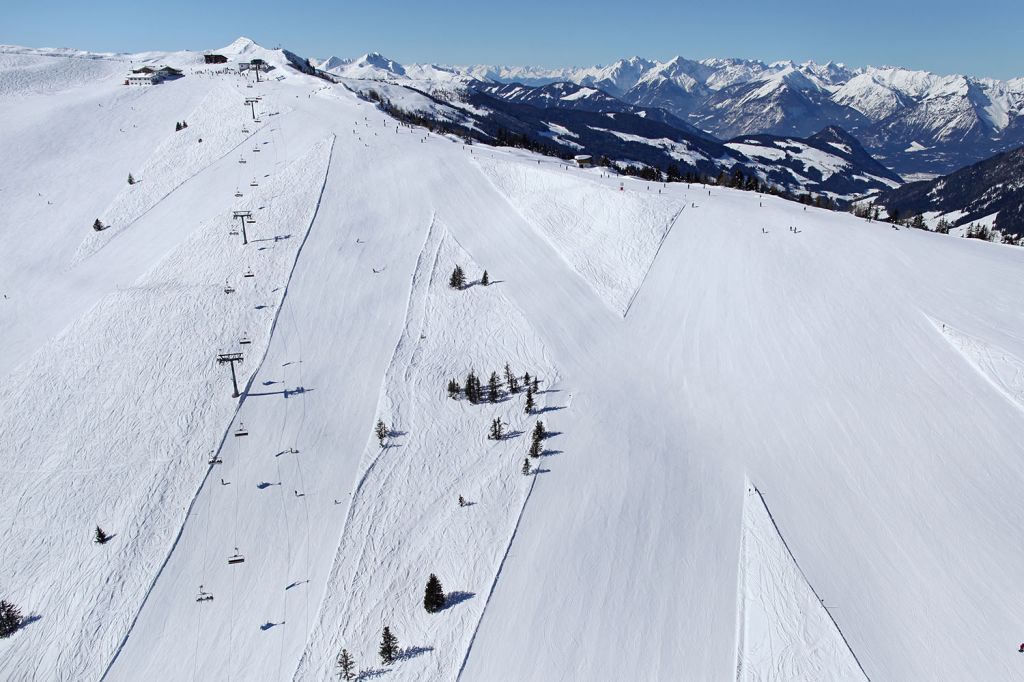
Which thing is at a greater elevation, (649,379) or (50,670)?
(649,379)

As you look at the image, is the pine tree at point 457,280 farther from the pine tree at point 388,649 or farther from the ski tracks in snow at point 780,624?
the pine tree at point 388,649

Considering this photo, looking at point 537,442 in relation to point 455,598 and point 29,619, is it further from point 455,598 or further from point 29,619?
point 29,619

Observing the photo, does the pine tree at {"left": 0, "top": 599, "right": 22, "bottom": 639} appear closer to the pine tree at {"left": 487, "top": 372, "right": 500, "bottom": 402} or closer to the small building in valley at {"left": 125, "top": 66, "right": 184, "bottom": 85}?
the pine tree at {"left": 487, "top": 372, "right": 500, "bottom": 402}

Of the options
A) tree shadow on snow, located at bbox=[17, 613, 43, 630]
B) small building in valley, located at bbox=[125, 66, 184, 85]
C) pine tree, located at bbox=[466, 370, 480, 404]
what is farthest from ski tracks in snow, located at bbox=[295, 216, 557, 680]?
small building in valley, located at bbox=[125, 66, 184, 85]

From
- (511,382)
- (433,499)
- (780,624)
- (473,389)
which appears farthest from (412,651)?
(511,382)

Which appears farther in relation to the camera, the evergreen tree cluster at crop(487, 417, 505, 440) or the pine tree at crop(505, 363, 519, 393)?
the pine tree at crop(505, 363, 519, 393)

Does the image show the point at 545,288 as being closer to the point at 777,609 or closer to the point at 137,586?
the point at 777,609

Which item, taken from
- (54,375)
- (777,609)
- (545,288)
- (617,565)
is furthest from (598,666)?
(54,375)
